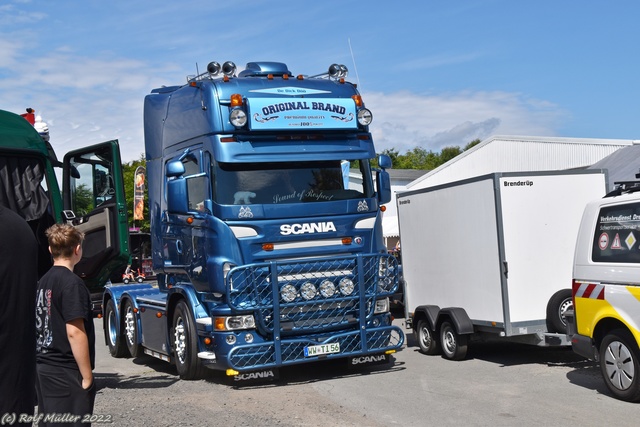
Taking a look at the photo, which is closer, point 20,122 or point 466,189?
point 20,122

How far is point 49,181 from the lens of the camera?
34.0 feet

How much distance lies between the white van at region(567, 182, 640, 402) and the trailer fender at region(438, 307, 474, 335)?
2.55 metres

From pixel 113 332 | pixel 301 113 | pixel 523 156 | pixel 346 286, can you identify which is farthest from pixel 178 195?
pixel 523 156

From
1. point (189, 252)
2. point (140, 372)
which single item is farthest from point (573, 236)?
point (140, 372)

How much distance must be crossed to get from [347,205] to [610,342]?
3.79 meters

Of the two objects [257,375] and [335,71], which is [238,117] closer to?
[335,71]

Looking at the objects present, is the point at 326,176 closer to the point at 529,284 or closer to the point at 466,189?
the point at 466,189

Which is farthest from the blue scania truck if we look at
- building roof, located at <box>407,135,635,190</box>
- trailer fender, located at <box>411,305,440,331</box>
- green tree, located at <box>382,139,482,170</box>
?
green tree, located at <box>382,139,482,170</box>

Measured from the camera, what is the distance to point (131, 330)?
13.7 meters

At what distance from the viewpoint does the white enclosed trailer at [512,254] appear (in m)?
11.1

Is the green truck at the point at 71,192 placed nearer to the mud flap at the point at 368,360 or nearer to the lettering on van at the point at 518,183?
the mud flap at the point at 368,360

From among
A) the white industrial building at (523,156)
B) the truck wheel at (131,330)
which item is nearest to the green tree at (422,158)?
the white industrial building at (523,156)

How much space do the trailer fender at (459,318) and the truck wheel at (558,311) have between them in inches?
47.9

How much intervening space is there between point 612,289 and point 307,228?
3.85 m
